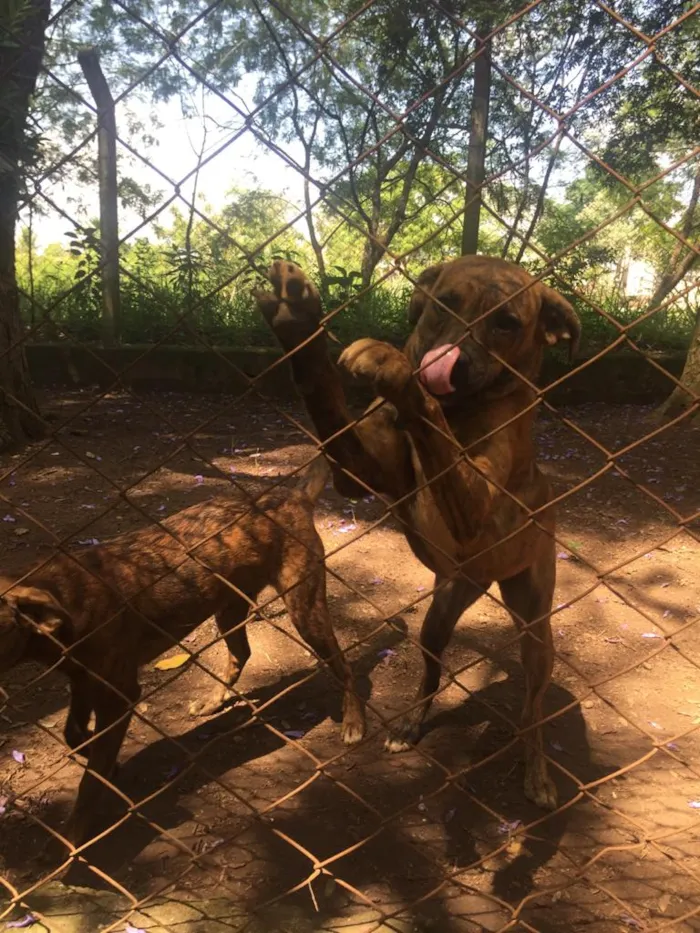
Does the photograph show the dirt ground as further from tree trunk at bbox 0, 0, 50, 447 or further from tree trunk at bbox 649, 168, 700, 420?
tree trunk at bbox 649, 168, 700, 420

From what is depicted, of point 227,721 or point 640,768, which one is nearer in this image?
point 640,768

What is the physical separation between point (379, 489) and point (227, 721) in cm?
177

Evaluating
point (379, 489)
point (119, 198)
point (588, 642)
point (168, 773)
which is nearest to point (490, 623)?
point (588, 642)

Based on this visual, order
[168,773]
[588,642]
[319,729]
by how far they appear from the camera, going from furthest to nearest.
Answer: [588,642]
[319,729]
[168,773]

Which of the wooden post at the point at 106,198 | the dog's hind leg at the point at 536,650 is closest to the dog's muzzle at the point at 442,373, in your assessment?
the dog's hind leg at the point at 536,650

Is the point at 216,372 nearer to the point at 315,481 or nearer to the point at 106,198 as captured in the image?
the point at 106,198

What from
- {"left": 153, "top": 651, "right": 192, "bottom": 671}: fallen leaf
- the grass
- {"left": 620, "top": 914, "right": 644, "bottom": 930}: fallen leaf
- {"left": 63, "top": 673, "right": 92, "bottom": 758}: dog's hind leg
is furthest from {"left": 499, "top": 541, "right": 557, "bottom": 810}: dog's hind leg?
the grass

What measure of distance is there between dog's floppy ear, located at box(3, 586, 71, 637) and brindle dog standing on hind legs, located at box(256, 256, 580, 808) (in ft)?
3.36

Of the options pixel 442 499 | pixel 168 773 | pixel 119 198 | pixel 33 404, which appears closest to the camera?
pixel 442 499

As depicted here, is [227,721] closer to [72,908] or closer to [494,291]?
[72,908]

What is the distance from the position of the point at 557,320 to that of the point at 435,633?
150 cm

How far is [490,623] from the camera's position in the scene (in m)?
4.48

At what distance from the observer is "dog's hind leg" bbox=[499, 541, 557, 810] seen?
9.61 ft

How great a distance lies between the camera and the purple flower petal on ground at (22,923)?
2.13 metres
